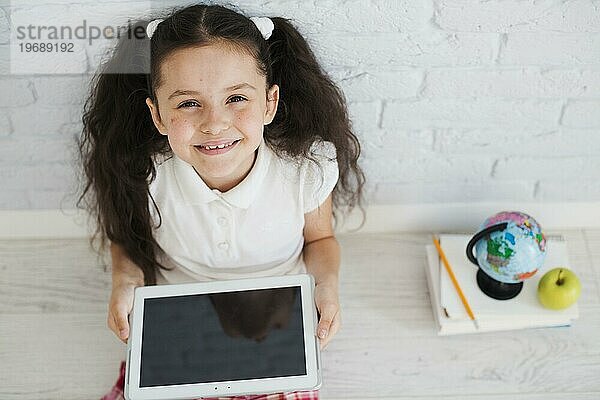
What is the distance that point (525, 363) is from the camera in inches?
50.3

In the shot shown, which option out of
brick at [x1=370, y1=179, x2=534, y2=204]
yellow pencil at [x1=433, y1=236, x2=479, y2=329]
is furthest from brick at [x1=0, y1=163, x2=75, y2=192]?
yellow pencil at [x1=433, y1=236, x2=479, y2=329]

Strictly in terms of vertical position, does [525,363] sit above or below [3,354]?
above

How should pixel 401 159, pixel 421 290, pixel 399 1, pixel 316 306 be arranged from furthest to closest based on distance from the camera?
pixel 421 290 → pixel 401 159 → pixel 316 306 → pixel 399 1

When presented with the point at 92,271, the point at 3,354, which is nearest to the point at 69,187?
the point at 92,271

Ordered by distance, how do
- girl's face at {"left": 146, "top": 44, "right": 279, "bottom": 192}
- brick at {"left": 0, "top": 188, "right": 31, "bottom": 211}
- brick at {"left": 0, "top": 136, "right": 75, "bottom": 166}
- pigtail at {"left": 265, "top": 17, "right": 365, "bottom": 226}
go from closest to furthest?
girl's face at {"left": 146, "top": 44, "right": 279, "bottom": 192} < pigtail at {"left": 265, "top": 17, "right": 365, "bottom": 226} < brick at {"left": 0, "top": 136, "right": 75, "bottom": 166} < brick at {"left": 0, "top": 188, "right": 31, "bottom": 211}

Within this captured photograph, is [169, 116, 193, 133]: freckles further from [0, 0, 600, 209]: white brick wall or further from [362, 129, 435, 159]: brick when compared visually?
[362, 129, 435, 159]: brick

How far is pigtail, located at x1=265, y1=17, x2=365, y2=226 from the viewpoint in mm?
969

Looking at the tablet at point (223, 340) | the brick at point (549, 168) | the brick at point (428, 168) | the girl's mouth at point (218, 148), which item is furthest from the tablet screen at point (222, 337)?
the brick at point (549, 168)

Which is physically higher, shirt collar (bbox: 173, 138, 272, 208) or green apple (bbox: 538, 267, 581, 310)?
shirt collar (bbox: 173, 138, 272, 208)

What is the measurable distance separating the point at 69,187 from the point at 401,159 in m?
0.54

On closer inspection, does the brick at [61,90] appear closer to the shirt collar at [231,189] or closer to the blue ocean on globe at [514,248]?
the shirt collar at [231,189]

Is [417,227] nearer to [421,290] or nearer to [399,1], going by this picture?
[421,290]

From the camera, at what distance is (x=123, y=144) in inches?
40.9

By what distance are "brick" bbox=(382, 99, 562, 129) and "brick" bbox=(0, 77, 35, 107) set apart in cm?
50
